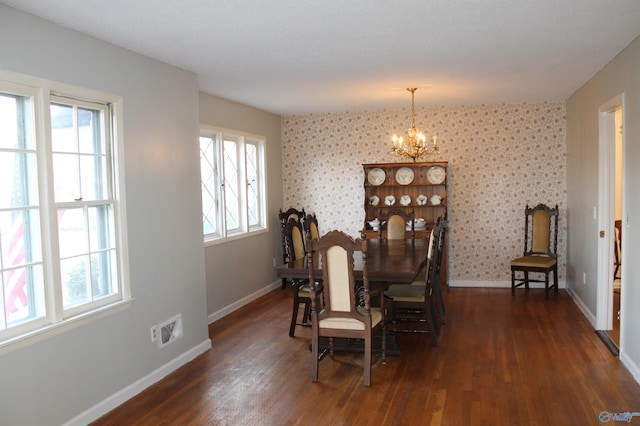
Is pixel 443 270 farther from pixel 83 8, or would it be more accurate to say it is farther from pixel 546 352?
pixel 83 8

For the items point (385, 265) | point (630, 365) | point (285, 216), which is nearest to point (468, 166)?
point (285, 216)

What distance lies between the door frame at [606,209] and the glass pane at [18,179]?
4502 mm

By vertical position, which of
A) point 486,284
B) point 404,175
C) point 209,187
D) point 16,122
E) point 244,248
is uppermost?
point 16,122

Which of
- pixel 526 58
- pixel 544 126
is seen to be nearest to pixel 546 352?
pixel 526 58

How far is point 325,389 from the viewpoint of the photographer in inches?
149

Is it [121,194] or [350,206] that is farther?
[350,206]

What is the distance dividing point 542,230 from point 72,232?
5.48 metres

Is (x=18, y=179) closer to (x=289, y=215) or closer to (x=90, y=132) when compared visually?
(x=90, y=132)

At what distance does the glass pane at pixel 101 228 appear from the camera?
354cm

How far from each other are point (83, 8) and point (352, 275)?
231cm

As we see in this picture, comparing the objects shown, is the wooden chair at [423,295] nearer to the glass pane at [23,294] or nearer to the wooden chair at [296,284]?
the wooden chair at [296,284]

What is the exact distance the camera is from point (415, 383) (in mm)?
3857

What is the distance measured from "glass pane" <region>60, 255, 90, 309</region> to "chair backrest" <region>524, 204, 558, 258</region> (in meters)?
5.31

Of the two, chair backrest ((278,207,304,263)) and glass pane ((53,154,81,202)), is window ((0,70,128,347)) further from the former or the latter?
chair backrest ((278,207,304,263))
